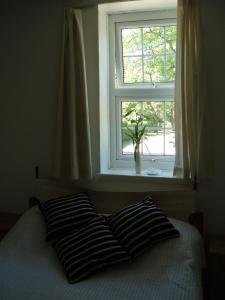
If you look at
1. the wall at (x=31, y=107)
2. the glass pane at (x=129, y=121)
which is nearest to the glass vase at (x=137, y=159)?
the glass pane at (x=129, y=121)

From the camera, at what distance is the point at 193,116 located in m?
2.48

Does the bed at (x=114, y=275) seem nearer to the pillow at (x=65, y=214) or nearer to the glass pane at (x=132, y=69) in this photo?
the pillow at (x=65, y=214)

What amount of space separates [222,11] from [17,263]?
2.22 m

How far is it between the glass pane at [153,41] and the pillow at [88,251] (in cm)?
151

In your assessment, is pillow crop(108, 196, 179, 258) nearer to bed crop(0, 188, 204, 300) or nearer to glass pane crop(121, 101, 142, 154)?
bed crop(0, 188, 204, 300)

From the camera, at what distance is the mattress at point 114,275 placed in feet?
5.70

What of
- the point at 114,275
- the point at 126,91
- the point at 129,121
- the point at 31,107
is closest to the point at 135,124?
the point at 129,121

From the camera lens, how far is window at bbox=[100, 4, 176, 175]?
2.83 meters

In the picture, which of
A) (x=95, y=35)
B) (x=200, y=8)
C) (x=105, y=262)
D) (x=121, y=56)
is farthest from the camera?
(x=121, y=56)

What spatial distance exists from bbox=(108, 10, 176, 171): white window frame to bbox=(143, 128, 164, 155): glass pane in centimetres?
5

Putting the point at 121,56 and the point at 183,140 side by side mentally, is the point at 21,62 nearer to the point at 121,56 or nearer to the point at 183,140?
the point at 121,56

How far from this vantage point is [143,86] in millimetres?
A: 2934

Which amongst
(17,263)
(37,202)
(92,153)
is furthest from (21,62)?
(17,263)

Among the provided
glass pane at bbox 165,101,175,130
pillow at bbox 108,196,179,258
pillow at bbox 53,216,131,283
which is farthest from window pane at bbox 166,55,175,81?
pillow at bbox 53,216,131,283
